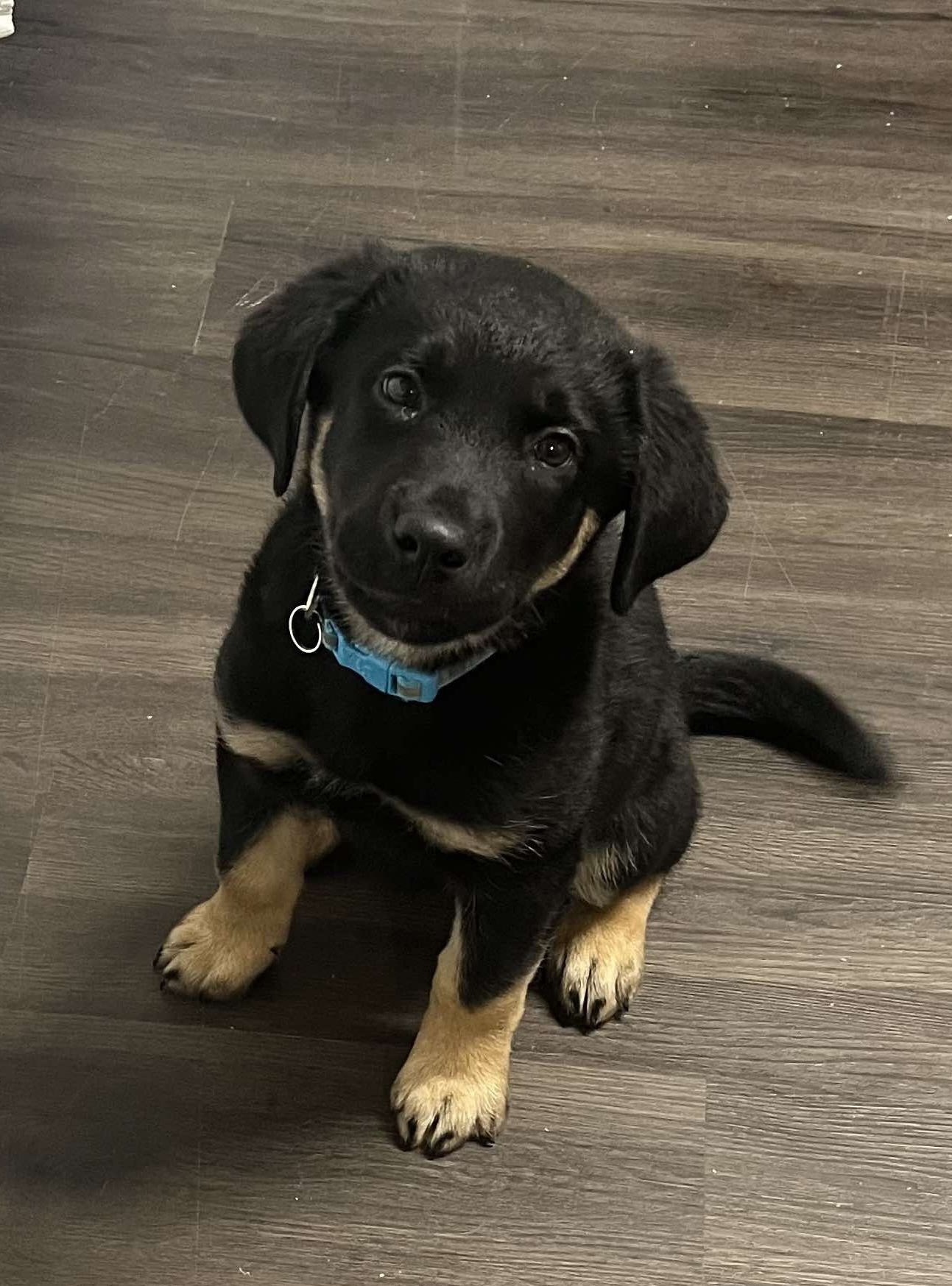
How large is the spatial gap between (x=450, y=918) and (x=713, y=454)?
866 millimetres

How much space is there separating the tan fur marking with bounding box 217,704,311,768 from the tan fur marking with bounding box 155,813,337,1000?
0.23 meters

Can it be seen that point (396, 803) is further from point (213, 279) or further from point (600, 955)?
point (213, 279)

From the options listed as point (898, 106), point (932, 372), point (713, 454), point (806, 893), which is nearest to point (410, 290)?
point (713, 454)

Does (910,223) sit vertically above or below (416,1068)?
above

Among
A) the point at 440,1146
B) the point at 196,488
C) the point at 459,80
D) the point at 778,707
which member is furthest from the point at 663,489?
the point at 459,80

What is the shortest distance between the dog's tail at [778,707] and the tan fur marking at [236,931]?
58 cm

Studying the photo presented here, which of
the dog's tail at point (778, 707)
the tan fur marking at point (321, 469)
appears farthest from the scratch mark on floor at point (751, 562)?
the tan fur marking at point (321, 469)

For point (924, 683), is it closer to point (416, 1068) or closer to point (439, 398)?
point (416, 1068)

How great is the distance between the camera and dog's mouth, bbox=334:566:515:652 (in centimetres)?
139

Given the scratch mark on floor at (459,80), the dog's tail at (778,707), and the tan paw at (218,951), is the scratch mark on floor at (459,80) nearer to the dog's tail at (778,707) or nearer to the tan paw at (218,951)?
the dog's tail at (778,707)

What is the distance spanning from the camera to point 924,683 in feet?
7.66

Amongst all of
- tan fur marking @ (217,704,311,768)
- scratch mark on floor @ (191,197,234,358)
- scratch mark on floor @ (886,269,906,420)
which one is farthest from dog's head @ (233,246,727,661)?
scratch mark on floor @ (886,269,906,420)

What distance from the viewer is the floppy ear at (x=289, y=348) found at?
143 cm

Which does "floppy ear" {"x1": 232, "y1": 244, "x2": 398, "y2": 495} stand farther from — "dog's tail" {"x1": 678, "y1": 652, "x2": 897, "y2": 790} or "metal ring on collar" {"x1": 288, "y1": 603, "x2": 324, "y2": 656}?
"dog's tail" {"x1": 678, "y1": 652, "x2": 897, "y2": 790}
